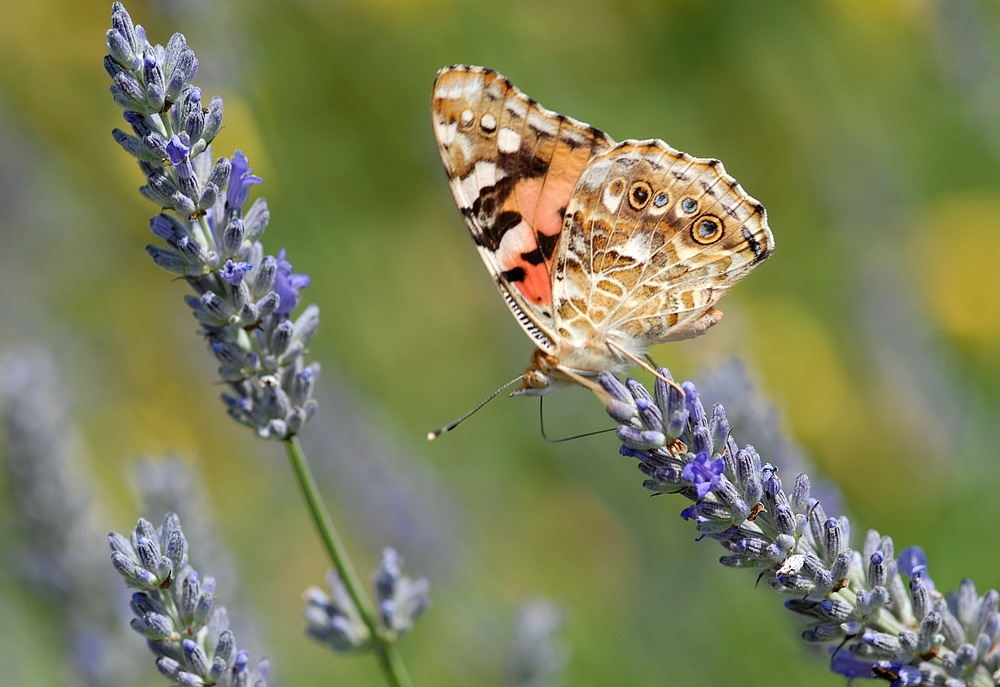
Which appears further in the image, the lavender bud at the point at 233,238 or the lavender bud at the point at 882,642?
the lavender bud at the point at 233,238

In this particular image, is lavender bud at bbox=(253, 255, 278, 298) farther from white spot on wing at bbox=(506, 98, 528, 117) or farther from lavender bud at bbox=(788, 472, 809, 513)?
lavender bud at bbox=(788, 472, 809, 513)

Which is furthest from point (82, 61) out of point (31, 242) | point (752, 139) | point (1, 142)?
point (752, 139)

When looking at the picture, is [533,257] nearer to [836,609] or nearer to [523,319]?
[523,319]

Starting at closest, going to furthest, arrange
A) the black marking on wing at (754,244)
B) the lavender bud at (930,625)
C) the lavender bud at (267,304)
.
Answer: the lavender bud at (930,625), the lavender bud at (267,304), the black marking on wing at (754,244)

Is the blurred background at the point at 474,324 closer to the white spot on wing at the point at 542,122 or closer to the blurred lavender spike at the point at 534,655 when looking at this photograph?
the blurred lavender spike at the point at 534,655

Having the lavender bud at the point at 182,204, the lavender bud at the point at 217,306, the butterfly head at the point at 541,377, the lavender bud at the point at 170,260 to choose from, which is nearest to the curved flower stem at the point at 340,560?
the lavender bud at the point at 217,306

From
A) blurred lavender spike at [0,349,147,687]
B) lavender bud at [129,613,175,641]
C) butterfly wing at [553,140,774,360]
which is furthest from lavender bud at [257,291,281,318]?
blurred lavender spike at [0,349,147,687]
